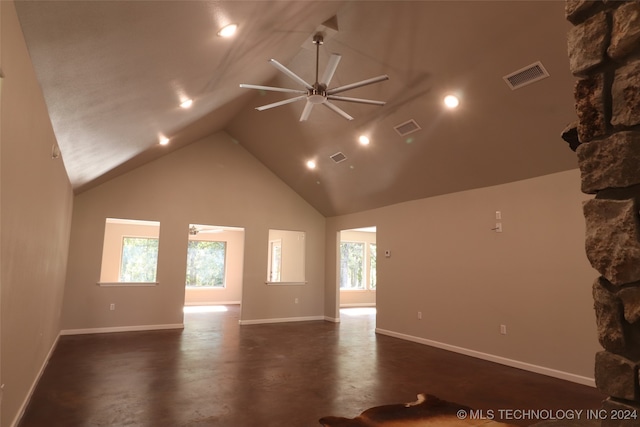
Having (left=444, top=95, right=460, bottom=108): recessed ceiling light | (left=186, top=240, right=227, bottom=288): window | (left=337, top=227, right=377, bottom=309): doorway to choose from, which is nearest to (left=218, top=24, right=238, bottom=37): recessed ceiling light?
(left=444, top=95, right=460, bottom=108): recessed ceiling light

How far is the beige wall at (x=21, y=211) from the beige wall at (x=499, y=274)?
16.6 ft

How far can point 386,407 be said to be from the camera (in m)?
3.29

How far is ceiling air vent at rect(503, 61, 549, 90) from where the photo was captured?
351cm

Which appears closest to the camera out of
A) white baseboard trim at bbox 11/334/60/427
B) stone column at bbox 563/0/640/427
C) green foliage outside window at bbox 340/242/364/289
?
stone column at bbox 563/0/640/427

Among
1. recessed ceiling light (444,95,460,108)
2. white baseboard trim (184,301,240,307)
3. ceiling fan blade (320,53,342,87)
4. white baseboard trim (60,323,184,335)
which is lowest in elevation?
white baseboard trim (60,323,184,335)

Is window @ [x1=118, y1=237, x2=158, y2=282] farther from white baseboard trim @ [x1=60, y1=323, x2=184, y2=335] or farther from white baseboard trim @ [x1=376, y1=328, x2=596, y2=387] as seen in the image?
white baseboard trim @ [x1=376, y1=328, x2=596, y2=387]

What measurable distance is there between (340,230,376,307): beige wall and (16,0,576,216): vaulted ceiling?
18.3ft

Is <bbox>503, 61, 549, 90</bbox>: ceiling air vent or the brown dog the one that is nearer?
the brown dog

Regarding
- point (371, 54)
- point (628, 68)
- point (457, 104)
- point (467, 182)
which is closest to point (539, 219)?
point (467, 182)

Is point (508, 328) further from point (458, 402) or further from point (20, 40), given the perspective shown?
point (20, 40)

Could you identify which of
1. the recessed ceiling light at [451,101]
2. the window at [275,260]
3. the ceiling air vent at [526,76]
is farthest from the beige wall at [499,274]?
the window at [275,260]

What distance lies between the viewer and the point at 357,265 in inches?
484

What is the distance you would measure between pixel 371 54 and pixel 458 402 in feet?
12.4

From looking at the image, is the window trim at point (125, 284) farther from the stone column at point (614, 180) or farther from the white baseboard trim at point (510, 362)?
the stone column at point (614, 180)
